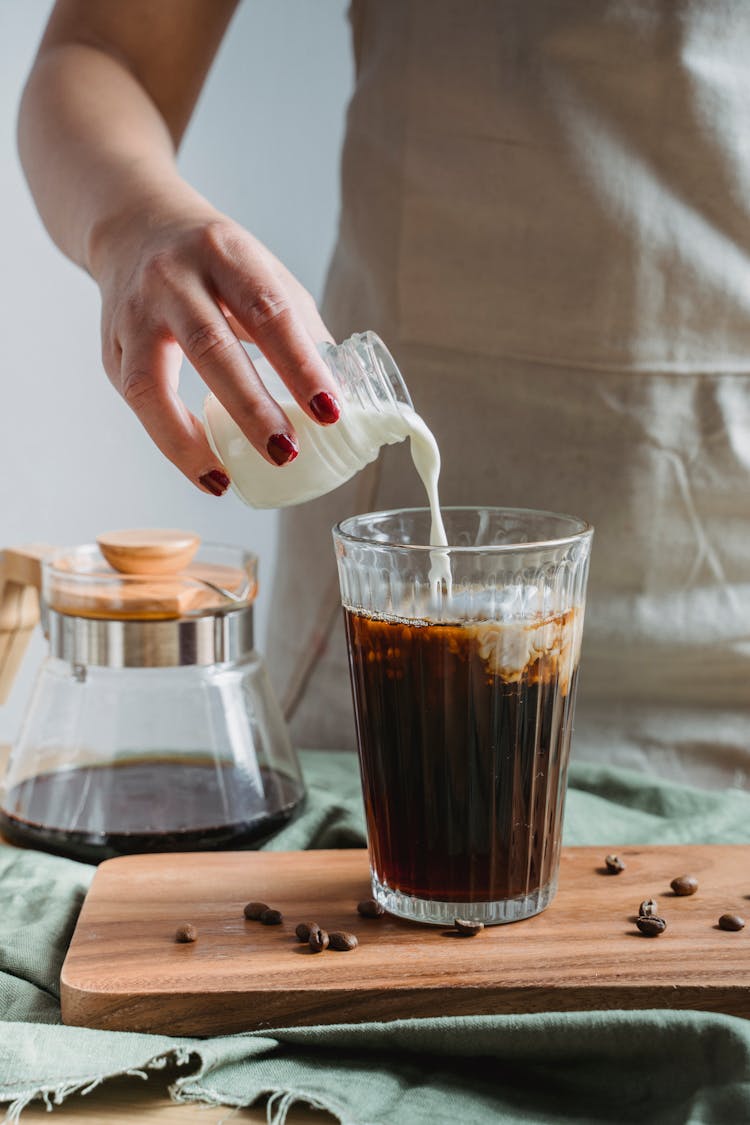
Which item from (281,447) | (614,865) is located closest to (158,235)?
(281,447)

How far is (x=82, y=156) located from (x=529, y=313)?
19.1 inches

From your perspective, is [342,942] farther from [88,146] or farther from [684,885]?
[88,146]

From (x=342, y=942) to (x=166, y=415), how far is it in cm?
40

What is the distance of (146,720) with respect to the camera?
3.95ft

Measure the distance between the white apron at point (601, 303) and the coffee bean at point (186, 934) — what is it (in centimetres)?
64

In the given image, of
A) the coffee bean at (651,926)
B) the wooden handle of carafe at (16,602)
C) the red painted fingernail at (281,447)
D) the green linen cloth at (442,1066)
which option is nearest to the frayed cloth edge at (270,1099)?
the green linen cloth at (442,1066)

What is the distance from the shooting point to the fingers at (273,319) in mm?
897

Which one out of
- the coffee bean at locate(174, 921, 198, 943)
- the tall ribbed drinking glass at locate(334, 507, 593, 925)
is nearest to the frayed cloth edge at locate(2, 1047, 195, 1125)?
the coffee bean at locate(174, 921, 198, 943)

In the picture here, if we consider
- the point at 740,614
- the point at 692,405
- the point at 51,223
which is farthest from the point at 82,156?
the point at 740,614

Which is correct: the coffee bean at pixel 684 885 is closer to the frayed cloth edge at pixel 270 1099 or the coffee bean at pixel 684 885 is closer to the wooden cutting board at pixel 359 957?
the wooden cutting board at pixel 359 957

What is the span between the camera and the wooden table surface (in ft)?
2.53

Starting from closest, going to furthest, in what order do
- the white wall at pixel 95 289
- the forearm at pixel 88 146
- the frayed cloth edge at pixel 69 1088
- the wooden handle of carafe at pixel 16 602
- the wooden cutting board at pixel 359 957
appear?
1. the frayed cloth edge at pixel 69 1088
2. the wooden cutting board at pixel 359 957
3. the forearm at pixel 88 146
4. the wooden handle of carafe at pixel 16 602
5. the white wall at pixel 95 289

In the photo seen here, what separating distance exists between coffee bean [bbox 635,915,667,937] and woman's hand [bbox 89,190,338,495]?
1.35ft

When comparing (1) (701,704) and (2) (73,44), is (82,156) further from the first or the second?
(1) (701,704)
